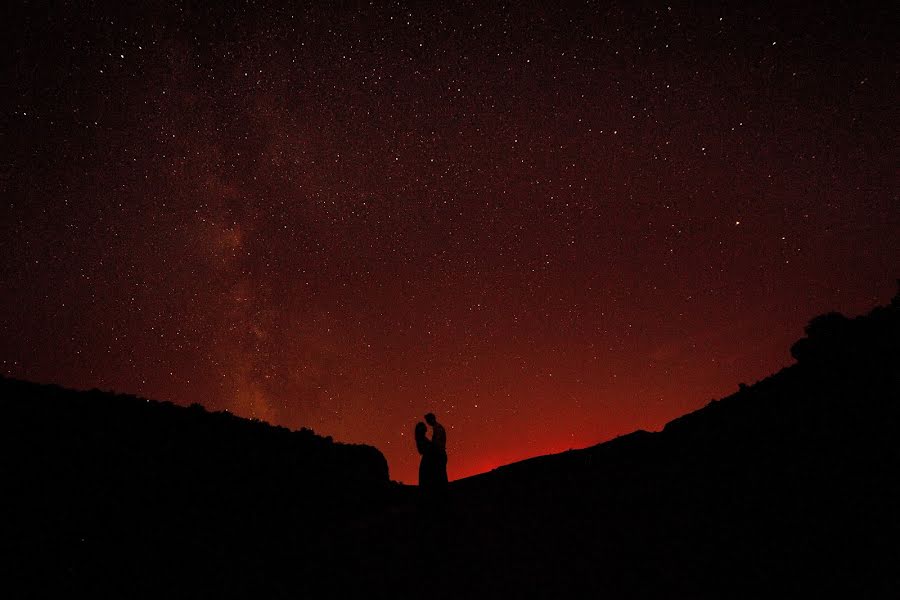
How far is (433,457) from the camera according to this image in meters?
8.91

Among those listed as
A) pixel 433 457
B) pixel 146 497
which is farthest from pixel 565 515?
pixel 146 497

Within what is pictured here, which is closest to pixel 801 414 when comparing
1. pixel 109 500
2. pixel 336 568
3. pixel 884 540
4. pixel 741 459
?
pixel 741 459

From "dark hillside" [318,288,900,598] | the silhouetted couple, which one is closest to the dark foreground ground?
"dark hillside" [318,288,900,598]

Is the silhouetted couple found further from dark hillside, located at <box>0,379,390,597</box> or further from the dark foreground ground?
dark hillside, located at <box>0,379,390,597</box>

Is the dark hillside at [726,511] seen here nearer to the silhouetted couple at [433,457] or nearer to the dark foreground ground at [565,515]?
the dark foreground ground at [565,515]

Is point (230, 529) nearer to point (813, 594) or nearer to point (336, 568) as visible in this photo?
point (336, 568)

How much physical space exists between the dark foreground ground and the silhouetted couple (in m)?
0.39

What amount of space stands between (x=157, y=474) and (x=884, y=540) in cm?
1307

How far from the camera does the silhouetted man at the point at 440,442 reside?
8875mm

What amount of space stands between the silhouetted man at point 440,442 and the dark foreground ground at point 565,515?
0.53 metres

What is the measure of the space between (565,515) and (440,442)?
257cm

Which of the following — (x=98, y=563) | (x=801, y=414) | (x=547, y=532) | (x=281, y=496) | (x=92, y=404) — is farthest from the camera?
(x=281, y=496)

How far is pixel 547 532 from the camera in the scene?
336 inches

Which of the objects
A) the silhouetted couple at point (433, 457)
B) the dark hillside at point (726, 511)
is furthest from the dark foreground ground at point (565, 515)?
the silhouetted couple at point (433, 457)
